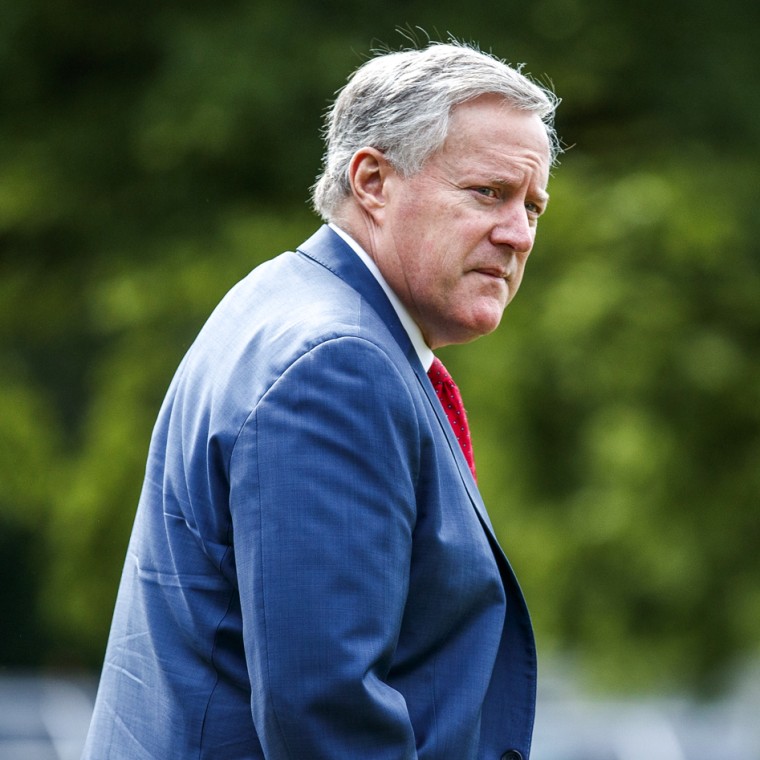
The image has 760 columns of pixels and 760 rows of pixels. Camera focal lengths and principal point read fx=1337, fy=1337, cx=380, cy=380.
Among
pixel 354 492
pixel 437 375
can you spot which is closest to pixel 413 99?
pixel 437 375

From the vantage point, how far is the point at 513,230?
2102 mm

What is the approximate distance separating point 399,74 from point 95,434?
418cm

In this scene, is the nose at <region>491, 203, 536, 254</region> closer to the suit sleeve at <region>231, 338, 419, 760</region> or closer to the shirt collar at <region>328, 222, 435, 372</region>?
the shirt collar at <region>328, 222, 435, 372</region>

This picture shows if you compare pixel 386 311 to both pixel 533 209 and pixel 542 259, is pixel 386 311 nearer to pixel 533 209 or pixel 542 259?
pixel 533 209

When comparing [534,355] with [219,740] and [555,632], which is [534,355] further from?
[219,740]

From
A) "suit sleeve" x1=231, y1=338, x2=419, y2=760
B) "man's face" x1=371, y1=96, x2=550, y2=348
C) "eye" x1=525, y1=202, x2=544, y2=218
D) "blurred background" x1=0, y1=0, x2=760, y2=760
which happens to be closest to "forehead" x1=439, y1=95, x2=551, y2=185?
"man's face" x1=371, y1=96, x2=550, y2=348

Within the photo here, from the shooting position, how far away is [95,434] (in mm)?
5977

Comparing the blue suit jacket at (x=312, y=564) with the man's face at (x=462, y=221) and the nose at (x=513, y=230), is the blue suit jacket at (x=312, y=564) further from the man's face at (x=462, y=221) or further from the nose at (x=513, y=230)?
the nose at (x=513, y=230)

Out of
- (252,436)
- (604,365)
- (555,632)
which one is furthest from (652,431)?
(252,436)

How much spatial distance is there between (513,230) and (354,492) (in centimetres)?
60

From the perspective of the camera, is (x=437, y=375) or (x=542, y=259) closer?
(x=437, y=375)

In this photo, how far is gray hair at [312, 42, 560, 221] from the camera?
2021mm

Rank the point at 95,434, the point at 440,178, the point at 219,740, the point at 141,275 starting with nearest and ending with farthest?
the point at 219,740 → the point at 440,178 → the point at 141,275 → the point at 95,434

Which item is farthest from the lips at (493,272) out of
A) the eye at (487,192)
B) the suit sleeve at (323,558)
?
the suit sleeve at (323,558)
